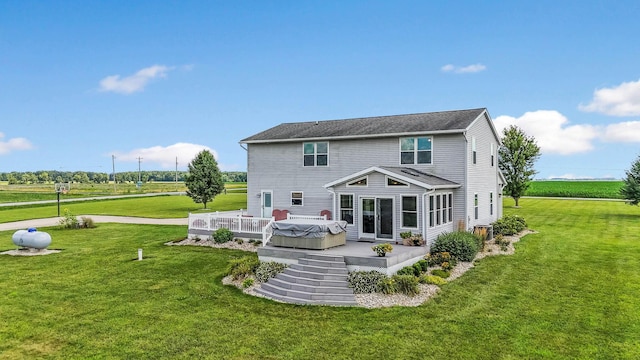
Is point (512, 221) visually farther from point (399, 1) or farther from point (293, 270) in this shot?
point (293, 270)

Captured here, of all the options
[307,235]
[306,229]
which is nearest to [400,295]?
[307,235]

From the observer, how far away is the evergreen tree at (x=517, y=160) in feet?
141

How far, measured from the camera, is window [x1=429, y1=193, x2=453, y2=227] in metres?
16.8

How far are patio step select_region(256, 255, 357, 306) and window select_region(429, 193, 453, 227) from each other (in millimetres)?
5530

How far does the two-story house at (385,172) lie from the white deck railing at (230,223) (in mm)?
2895

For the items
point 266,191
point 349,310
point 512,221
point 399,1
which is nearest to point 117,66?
point 266,191

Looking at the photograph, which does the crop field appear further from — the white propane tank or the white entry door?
the white entry door

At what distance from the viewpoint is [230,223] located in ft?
69.1

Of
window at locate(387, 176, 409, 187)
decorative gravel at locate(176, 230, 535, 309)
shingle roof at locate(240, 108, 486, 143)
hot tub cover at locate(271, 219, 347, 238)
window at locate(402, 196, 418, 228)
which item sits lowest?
decorative gravel at locate(176, 230, 535, 309)

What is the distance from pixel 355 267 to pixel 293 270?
2.07 metres

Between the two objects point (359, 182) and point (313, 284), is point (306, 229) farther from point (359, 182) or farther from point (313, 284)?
point (359, 182)

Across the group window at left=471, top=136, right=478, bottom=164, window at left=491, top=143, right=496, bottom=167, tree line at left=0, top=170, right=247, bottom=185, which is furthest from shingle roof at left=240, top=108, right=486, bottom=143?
tree line at left=0, top=170, right=247, bottom=185

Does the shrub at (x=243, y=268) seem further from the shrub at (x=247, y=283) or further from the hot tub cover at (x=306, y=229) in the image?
the hot tub cover at (x=306, y=229)

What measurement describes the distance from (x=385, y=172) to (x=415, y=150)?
3816 mm
